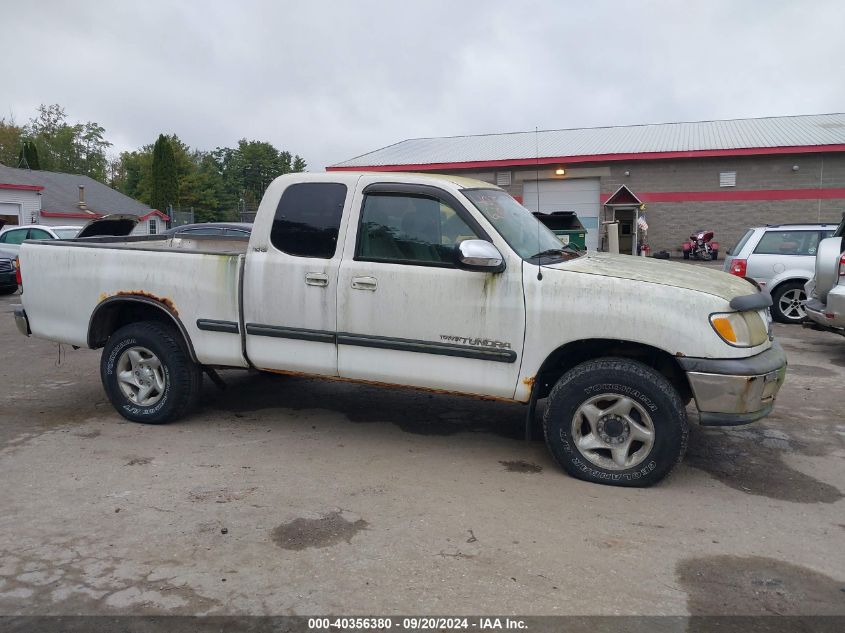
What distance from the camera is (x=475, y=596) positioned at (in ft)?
10.3

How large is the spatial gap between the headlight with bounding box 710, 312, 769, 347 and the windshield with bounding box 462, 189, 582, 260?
1183 mm

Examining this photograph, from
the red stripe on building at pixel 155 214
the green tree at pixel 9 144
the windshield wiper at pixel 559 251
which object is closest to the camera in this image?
the windshield wiper at pixel 559 251

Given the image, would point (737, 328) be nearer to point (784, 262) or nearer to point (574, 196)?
point (784, 262)

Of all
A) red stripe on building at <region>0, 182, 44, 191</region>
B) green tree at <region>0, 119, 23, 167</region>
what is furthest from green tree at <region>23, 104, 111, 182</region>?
red stripe on building at <region>0, 182, 44, 191</region>

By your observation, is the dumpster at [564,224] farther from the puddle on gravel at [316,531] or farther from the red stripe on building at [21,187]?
the red stripe on building at [21,187]

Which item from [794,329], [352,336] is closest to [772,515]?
[352,336]

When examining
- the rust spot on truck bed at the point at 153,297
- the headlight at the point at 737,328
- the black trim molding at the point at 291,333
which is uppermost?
the rust spot on truck bed at the point at 153,297

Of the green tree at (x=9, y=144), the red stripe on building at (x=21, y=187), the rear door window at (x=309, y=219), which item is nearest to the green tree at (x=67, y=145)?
the green tree at (x=9, y=144)

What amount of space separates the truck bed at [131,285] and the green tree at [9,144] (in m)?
70.0

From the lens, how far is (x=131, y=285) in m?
5.64

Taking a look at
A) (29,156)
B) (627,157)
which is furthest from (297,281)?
(29,156)

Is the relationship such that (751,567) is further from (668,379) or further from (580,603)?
(668,379)

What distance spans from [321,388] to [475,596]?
4058 mm

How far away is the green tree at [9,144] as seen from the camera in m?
65.9
